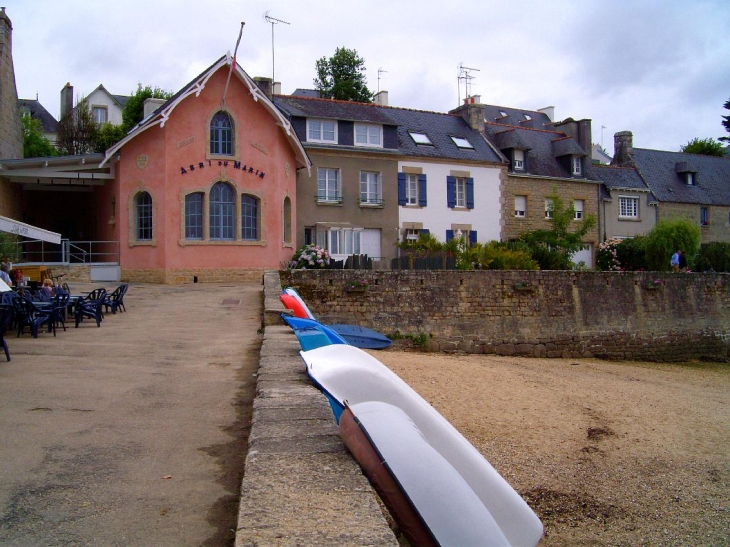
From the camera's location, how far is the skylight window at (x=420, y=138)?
2511cm

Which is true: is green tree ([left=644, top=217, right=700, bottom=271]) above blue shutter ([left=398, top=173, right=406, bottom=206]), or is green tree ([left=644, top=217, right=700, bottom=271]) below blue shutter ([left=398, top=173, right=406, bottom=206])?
below

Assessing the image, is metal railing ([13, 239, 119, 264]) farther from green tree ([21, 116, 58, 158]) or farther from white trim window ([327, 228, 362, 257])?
green tree ([21, 116, 58, 158])

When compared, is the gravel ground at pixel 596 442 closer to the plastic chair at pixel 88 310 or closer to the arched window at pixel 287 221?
the plastic chair at pixel 88 310

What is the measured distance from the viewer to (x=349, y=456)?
122 inches

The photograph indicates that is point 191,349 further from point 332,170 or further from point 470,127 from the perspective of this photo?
point 470,127

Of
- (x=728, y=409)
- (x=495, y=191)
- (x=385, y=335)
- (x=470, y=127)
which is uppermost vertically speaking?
(x=470, y=127)

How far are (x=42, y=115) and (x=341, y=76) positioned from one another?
20.4 metres

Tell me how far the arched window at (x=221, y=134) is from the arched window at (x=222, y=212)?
38.0 inches

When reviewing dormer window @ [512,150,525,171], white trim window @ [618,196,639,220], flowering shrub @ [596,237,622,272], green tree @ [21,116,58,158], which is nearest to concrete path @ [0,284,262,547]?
dormer window @ [512,150,525,171]

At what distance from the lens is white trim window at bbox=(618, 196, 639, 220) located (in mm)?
29547

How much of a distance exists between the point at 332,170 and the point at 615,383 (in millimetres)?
12587

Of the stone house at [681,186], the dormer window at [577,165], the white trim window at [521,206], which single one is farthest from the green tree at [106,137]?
the stone house at [681,186]

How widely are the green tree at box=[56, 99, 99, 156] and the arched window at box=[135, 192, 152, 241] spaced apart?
45.4 feet

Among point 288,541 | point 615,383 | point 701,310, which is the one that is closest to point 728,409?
point 615,383
